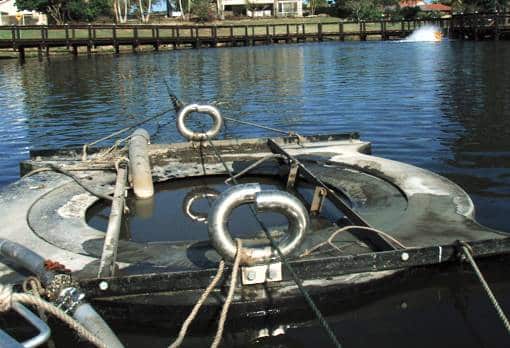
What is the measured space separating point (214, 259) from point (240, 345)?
0.97 meters

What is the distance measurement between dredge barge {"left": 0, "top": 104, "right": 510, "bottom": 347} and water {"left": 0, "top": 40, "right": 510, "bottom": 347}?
454mm

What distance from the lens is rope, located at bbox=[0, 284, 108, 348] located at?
3.35 metres

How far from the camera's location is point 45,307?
3.43 metres

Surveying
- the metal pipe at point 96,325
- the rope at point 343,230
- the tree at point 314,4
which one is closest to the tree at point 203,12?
the tree at point 314,4

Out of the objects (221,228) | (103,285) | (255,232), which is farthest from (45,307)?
(255,232)

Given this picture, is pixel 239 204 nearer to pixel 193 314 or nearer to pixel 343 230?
pixel 193 314

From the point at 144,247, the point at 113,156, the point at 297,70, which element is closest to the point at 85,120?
the point at 113,156

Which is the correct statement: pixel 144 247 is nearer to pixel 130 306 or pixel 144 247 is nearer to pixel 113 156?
pixel 130 306

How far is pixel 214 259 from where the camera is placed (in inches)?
213

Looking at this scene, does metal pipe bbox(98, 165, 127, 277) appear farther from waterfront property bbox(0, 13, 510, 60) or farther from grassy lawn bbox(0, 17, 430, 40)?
grassy lawn bbox(0, 17, 430, 40)

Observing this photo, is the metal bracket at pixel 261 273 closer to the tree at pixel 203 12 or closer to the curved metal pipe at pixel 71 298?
the curved metal pipe at pixel 71 298

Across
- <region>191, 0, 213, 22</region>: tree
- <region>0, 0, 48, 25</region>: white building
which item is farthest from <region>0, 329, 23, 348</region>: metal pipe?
<region>191, 0, 213, 22</region>: tree

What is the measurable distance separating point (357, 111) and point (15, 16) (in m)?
78.6

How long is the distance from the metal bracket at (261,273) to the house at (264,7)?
99.3 m
